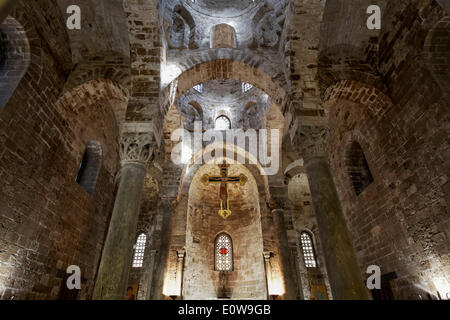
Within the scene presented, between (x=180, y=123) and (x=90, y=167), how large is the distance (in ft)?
13.5

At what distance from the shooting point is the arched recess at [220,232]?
39.8 ft

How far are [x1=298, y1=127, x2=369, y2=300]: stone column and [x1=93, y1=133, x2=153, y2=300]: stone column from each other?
3670 mm

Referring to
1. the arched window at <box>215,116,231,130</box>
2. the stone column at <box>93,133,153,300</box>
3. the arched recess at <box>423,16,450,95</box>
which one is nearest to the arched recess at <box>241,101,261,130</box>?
the arched window at <box>215,116,231,130</box>

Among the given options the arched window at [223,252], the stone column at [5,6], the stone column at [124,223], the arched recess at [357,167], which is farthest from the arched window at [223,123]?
the stone column at [5,6]

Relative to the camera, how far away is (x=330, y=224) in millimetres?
4695

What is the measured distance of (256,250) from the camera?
12898 mm

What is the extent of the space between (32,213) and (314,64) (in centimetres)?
822

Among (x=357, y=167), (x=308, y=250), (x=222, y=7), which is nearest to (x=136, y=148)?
(x=357, y=167)

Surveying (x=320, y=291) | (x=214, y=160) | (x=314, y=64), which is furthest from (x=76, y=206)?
(x=320, y=291)

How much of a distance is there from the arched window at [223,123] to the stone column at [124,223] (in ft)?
26.5

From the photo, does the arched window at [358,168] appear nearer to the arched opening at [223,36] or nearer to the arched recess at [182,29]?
the arched opening at [223,36]

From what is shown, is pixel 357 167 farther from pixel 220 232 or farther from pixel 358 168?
pixel 220 232

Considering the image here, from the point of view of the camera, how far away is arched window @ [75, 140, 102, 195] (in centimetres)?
873

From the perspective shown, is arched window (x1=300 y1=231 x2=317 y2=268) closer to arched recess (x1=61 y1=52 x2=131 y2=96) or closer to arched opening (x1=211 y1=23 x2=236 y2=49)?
arched opening (x1=211 y1=23 x2=236 y2=49)
